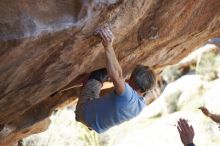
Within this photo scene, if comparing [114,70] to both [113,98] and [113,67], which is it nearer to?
[113,67]

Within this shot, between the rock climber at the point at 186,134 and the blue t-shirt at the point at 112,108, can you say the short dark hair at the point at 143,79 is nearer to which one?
the blue t-shirt at the point at 112,108

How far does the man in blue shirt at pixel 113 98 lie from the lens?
12.2 ft

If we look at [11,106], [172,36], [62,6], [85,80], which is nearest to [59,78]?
[85,80]

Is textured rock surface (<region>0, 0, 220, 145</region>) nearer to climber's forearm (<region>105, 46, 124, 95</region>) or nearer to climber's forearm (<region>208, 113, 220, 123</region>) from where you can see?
climber's forearm (<region>105, 46, 124, 95</region>)

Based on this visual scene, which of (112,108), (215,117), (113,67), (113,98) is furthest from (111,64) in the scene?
(215,117)

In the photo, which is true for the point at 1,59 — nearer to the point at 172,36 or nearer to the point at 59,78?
the point at 59,78

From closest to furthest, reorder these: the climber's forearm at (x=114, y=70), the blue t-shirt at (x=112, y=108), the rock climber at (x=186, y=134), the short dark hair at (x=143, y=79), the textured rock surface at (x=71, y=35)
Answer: the rock climber at (x=186, y=134)
the textured rock surface at (x=71, y=35)
the climber's forearm at (x=114, y=70)
the blue t-shirt at (x=112, y=108)
the short dark hair at (x=143, y=79)

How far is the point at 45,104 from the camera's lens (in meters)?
6.00

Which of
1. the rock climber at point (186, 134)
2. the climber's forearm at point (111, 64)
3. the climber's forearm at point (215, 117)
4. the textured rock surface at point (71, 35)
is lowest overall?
the rock climber at point (186, 134)

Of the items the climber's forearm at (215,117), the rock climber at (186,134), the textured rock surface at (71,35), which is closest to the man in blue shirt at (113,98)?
the textured rock surface at (71,35)

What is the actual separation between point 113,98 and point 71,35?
0.74 m

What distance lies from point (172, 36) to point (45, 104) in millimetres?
2193

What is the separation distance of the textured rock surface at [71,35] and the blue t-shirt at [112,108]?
0.59 metres

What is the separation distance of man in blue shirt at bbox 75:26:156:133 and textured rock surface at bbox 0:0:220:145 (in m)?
0.30
